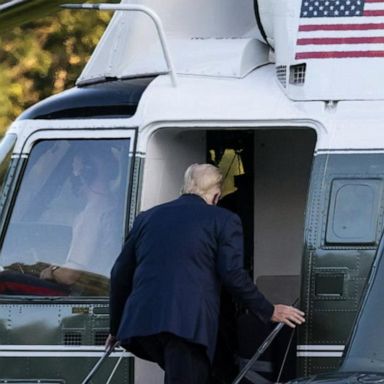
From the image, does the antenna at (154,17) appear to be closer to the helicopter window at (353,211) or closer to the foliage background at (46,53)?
the helicopter window at (353,211)

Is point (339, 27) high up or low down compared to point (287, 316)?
up

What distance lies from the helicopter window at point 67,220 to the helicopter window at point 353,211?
48.2 inches

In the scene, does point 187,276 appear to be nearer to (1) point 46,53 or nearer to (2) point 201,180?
(2) point 201,180

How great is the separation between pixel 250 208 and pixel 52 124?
4.68ft

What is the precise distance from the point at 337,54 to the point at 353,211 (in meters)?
0.89

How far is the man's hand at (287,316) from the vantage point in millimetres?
7801

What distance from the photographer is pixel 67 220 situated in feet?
28.4

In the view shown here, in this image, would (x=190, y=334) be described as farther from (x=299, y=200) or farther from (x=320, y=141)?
(x=299, y=200)

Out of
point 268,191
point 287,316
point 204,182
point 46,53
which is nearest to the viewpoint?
point 287,316

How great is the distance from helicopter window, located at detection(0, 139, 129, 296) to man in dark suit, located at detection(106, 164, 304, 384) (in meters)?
0.72

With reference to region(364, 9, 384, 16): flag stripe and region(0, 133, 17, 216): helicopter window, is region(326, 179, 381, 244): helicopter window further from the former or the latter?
region(0, 133, 17, 216): helicopter window

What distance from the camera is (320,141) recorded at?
8195mm

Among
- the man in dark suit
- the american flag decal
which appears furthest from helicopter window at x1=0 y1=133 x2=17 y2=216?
the american flag decal

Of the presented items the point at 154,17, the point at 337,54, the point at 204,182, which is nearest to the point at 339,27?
the point at 337,54
